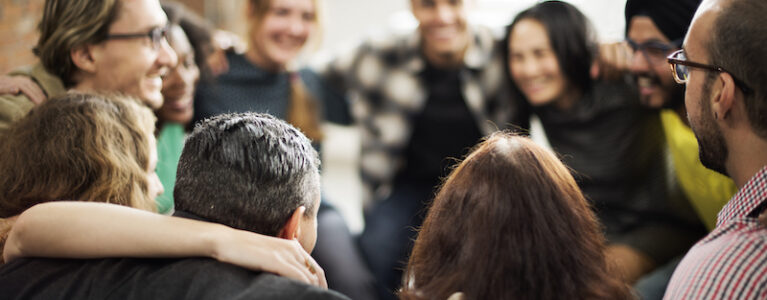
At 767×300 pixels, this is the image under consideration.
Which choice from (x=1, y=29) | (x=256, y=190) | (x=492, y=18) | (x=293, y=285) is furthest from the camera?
(x=492, y=18)

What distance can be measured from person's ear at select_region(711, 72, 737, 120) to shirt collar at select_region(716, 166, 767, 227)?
6.3 inches

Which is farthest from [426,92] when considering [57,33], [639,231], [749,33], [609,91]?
[749,33]

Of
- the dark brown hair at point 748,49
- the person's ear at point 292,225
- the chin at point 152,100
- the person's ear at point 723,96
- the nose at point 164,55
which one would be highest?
the dark brown hair at point 748,49

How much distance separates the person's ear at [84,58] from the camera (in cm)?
216

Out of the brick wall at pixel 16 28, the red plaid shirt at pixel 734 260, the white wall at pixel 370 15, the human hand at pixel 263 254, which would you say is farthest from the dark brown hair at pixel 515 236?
the white wall at pixel 370 15

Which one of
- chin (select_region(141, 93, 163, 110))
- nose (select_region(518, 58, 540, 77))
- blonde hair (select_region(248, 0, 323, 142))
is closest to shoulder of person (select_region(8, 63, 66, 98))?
chin (select_region(141, 93, 163, 110))

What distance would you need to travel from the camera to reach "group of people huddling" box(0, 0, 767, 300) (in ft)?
3.83

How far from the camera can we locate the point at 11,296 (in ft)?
4.06

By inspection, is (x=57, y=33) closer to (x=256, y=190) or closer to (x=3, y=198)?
(x=3, y=198)

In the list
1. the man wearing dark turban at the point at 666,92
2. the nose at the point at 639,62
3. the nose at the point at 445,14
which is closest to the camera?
the man wearing dark turban at the point at 666,92

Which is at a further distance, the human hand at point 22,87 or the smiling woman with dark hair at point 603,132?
the smiling woman with dark hair at point 603,132

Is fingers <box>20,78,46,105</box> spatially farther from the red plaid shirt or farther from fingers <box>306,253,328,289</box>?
the red plaid shirt

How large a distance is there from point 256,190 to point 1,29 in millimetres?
3886

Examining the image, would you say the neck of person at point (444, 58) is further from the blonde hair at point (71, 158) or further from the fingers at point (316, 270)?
the fingers at point (316, 270)
